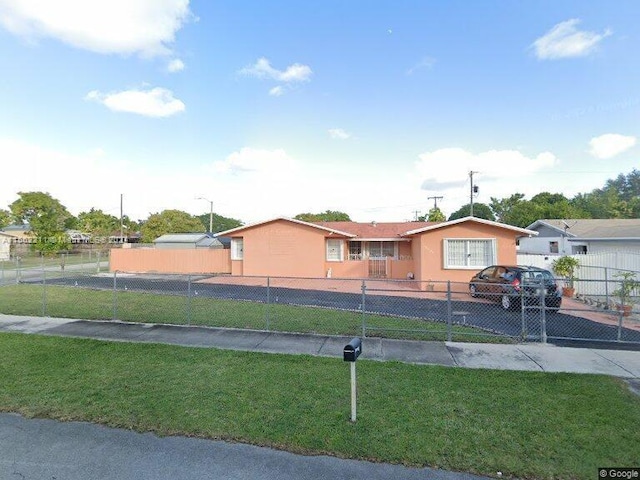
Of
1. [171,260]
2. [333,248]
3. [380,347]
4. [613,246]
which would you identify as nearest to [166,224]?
[171,260]

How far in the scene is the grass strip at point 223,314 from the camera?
880 cm

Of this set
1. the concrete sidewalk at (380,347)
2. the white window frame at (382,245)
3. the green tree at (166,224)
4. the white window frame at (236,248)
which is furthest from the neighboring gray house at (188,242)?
the green tree at (166,224)

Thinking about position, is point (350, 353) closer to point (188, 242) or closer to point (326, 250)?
point (326, 250)

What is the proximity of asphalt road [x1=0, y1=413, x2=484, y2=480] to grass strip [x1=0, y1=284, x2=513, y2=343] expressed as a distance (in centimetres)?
493

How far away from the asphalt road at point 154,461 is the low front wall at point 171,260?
20701 mm

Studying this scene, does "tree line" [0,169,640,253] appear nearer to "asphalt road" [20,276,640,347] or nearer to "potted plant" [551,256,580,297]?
"asphalt road" [20,276,640,347]

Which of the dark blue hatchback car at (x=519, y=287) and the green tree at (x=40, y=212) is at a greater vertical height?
the green tree at (x=40, y=212)

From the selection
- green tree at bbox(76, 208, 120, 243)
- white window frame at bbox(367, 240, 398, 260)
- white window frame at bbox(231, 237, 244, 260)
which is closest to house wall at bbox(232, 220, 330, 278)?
white window frame at bbox(231, 237, 244, 260)

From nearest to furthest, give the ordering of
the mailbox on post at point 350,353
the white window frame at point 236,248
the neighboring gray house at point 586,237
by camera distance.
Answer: the mailbox on post at point 350,353 → the neighboring gray house at point 586,237 → the white window frame at point 236,248

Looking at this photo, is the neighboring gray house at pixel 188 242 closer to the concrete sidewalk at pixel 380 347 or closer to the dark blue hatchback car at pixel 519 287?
→ the concrete sidewalk at pixel 380 347

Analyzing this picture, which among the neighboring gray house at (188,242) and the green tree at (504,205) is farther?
the green tree at (504,205)

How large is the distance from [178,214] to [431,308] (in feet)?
173

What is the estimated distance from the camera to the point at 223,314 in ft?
35.6

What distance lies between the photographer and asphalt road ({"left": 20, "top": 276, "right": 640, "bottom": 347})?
9.08m
